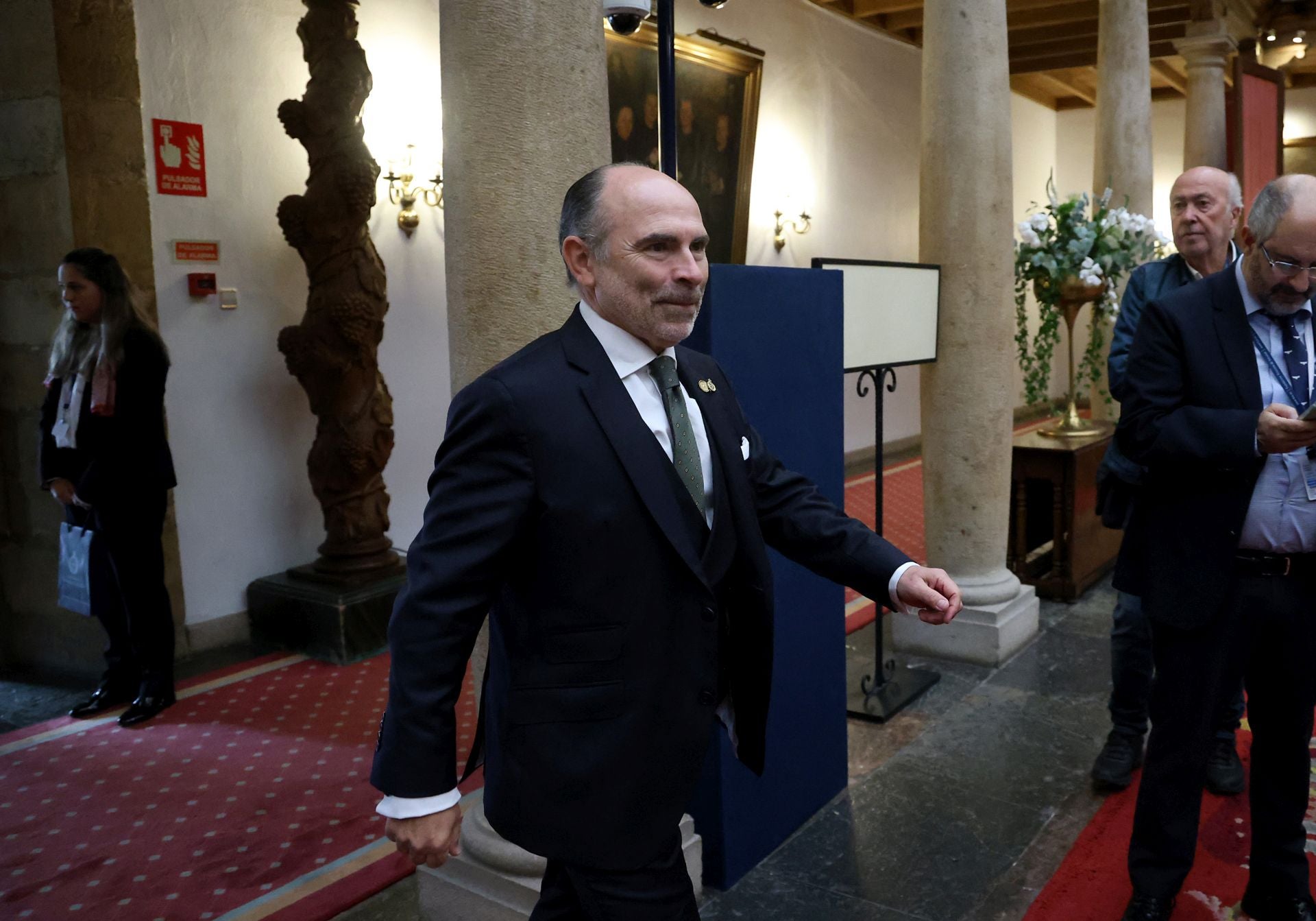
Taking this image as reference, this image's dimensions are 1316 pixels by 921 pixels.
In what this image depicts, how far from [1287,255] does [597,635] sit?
1694 millimetres

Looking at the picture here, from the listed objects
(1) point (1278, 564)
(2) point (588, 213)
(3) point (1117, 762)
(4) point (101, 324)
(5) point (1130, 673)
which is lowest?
(3) point (1117, 762)

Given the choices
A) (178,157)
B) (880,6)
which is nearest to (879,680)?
(178,157)

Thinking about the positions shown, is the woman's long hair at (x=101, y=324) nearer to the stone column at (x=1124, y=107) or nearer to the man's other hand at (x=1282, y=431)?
the man's other hand at (x=1282, y=431)

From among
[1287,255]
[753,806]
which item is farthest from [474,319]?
[1287,255]

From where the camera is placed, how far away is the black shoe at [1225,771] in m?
3.46

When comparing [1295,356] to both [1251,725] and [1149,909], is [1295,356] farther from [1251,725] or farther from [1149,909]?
[1149,909]

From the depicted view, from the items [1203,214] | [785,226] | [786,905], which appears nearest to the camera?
[786,905]

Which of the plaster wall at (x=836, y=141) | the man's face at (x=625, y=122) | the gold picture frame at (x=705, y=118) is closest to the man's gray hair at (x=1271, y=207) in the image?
the gold picture frame at (x=705, y=118)

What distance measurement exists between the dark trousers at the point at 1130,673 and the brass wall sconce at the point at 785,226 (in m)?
6.44

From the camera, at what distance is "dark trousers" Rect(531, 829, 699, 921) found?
177 cm

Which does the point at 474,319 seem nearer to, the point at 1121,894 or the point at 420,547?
the point at 420,547

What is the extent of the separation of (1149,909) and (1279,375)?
1271mm

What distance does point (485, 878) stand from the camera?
2699mm

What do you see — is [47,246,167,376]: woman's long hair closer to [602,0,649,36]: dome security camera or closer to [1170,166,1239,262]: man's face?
[602,0,649,36]: dome security camera
